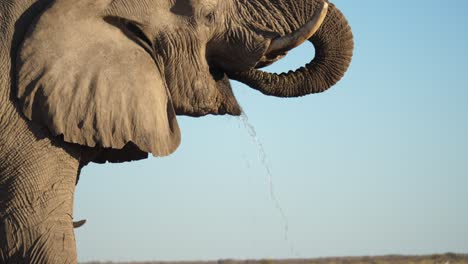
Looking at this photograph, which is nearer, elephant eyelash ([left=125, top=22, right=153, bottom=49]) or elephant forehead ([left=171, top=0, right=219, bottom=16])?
elephant eyelash ([left=125, top=22, right=153, bottom=49])

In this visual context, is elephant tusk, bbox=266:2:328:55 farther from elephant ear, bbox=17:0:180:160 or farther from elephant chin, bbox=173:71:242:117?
elephant ear, bbox=17:0:180:160

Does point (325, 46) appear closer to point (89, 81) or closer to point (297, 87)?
point (297, 87)

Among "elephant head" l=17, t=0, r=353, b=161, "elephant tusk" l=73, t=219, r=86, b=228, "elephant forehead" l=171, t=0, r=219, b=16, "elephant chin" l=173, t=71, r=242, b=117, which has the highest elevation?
"elephant forehead" l=171, t=0, r=219, b=16

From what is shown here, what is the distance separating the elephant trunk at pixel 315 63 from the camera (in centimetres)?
849

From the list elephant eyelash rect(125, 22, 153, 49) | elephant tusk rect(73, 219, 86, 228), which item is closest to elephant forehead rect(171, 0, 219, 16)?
elephant eyelash rect(125, 22, 153, 49)

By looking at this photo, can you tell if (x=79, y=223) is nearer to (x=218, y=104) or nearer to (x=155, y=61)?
(x=218, y=104)

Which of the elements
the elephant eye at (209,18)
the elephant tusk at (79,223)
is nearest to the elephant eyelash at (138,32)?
the elephant eye at (209,18)

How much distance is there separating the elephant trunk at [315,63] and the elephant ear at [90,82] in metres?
0.86

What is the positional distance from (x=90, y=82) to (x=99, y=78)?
0.06 m

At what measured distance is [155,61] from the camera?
814 cm

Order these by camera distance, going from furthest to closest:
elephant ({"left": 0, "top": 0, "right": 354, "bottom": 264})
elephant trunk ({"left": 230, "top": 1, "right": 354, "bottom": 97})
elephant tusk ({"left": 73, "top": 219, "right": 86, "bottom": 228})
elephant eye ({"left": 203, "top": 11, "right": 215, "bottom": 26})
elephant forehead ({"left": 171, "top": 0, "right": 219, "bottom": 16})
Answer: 1. elephant tusk ({"left": 73, "top": 219, "right": 86, "bottom": 228})
2. elephant trunk ({"left": 230, "top": 1, "right": 354, "bottom": 97})
3. elephant eye ({"left": 203, "top": 11, "right": 215, "bottom": 26})
4. elephant forehead ({"left": 171, "top": 0, "right": 219, "bottom": 16})
5. elephant ({"left": 0, "top": 0, "right": 354, "bottom": 264})

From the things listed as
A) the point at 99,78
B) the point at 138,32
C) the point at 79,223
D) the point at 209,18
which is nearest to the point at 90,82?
the point at 99,78

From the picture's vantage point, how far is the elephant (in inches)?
298

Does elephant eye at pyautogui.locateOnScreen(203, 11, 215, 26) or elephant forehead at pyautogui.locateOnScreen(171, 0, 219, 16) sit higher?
elephant forehead at pyautogui.locateOnScreen(171, 0, 219, 16)
